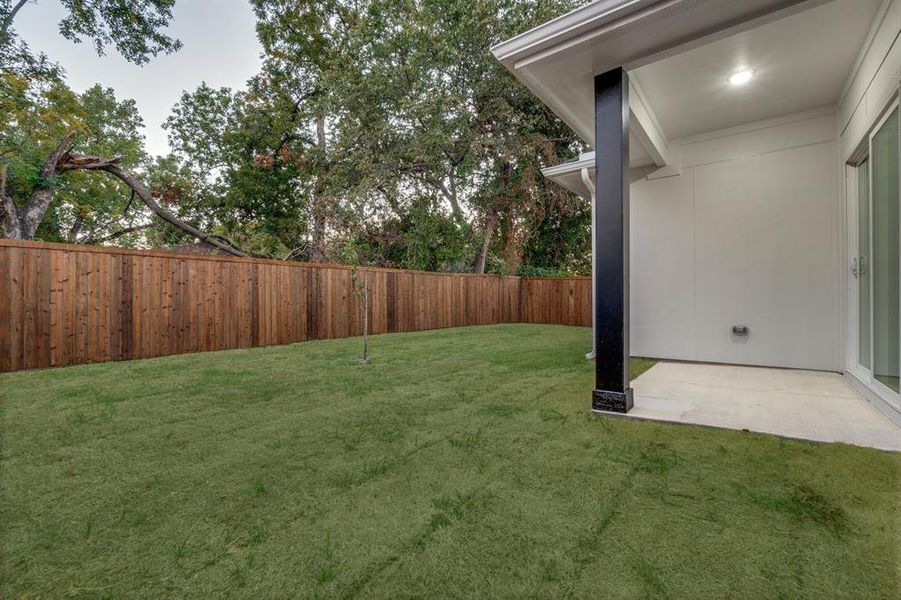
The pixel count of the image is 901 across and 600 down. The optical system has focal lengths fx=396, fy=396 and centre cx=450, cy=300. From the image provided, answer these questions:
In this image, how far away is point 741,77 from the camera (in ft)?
10.2

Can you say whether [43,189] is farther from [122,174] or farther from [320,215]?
[320,215]

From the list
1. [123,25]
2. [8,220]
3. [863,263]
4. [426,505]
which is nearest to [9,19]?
[123,25]

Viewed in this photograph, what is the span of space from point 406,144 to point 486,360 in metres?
6.79

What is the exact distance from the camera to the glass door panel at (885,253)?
2309 mm

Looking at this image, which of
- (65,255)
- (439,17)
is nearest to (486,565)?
(65,255)

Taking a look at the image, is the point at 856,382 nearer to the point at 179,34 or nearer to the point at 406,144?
the point at 406,144

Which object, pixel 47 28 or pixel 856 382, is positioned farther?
pixel 47 28

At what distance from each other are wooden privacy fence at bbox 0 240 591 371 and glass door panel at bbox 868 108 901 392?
4984mm

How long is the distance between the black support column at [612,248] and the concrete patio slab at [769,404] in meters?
0.22

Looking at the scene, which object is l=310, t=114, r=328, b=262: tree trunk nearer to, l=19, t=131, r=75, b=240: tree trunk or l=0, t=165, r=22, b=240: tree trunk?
l=19, t=131, r=75, b=240: tree trunk

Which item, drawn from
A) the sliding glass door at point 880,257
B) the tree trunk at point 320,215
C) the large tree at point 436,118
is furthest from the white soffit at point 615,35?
the tree trunk at point 320,215

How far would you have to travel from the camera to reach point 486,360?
4.48 m

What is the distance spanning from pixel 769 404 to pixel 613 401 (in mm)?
1131

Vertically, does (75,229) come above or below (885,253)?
above
